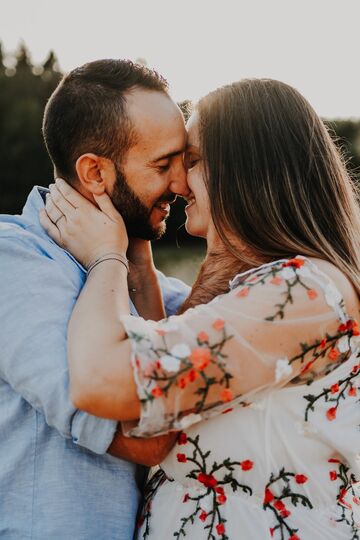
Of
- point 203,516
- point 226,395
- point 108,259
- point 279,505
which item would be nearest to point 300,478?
point 279,505

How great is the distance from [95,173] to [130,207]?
211 mm

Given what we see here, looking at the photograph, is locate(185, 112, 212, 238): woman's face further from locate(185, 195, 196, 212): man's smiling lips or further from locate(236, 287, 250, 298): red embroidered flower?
locate(236, 287, 250, 298): red embroidered flower

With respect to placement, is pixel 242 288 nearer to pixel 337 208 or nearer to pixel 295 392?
pixel 295 392

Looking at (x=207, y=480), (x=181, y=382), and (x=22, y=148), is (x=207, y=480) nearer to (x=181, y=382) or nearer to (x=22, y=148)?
(x=181, y=382)

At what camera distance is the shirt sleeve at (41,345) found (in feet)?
6.99

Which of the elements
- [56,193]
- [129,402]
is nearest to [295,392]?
[129,402]

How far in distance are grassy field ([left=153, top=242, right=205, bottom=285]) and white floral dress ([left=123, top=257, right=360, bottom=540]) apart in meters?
12.0

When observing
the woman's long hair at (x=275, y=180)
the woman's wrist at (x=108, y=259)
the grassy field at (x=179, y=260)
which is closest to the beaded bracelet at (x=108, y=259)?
the woman's wrist at (x=108, y=259)

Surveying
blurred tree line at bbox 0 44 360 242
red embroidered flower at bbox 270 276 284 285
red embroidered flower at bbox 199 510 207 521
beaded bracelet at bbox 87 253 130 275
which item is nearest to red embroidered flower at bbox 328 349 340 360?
red embroidered flower at bbox 270 276 284 285

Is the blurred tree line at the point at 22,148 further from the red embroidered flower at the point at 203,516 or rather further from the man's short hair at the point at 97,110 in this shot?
the red embroidered flower at the point at 203,516

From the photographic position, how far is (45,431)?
2.30m

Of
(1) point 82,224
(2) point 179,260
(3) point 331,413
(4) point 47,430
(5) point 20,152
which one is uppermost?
(1) point 82,224

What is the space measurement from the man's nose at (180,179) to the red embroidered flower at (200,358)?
115 centimetres

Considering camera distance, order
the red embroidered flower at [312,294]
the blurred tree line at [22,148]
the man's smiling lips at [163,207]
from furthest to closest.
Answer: the blurred tree line at [22,148] → the man's smiling lips at [163,207] → the red embroidered flower at [312,294]
